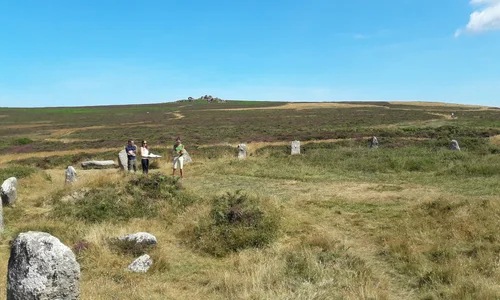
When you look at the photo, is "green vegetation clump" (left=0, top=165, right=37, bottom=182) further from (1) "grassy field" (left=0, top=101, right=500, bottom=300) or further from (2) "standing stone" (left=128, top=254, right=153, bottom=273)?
(2) "standing stone" (left=128, top=254, right=153, bottom=273)

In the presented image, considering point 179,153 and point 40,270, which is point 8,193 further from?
point 40,270

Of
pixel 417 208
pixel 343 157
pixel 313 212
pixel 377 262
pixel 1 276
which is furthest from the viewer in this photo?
pixel 343 157

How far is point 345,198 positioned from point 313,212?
2.05 metres

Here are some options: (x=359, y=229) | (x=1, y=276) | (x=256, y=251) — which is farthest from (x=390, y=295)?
(x=1, y=276)

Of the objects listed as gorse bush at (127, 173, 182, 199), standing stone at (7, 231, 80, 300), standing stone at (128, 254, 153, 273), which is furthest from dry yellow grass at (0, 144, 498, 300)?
gorse bush at (127, 173, 182, 199)

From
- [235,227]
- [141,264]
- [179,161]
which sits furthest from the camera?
[179,161]

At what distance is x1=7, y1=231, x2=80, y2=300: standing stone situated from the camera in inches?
218

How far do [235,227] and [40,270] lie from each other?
519 cm

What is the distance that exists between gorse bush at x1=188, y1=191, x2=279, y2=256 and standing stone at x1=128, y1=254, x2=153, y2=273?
149 cm

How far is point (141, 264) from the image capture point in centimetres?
820

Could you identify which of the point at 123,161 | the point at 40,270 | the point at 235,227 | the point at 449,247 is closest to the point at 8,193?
the point at 123,161

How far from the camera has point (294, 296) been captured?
20.8 feet

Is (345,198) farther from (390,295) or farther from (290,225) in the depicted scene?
(390,295)

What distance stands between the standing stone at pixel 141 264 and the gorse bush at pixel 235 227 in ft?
4.88
